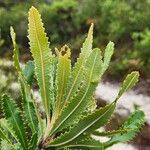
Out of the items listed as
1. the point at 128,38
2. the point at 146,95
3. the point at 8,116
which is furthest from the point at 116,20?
the point at 8,116

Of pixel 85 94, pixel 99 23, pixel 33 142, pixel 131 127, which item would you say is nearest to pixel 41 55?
pixel 85 94

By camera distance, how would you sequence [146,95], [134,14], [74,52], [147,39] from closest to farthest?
[146,95]
[147,39]
[134,14]
[74,52]

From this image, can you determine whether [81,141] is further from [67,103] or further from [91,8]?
[91,8]

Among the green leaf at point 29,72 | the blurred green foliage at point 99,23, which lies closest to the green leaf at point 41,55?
the green leaf at point 29,72

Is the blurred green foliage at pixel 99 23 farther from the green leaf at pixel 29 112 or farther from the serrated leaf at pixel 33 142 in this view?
the serrated leaf at pixel 33 142

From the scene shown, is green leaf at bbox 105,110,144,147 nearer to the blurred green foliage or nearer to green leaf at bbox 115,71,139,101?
green leaf at bbox 115,71,139,101

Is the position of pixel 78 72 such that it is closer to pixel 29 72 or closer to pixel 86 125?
pixel 86 125
